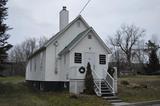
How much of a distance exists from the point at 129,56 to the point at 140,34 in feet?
29.4

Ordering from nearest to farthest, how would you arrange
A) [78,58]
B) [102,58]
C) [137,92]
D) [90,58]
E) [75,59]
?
[137,92], [75,59], [78,58], [90,58], [102,58]

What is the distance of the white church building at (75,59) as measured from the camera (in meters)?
24.2

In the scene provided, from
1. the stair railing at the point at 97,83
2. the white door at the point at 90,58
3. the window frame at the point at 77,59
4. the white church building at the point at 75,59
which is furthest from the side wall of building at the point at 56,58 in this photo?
the stair railing at the point at 97,83

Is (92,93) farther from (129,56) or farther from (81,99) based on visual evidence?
(129,56)

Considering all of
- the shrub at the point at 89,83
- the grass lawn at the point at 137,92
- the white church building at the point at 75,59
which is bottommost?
the grass lawn at the point at 137,92

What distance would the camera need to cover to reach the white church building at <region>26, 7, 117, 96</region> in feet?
79.3

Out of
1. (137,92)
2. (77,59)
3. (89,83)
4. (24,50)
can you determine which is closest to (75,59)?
(77,59)

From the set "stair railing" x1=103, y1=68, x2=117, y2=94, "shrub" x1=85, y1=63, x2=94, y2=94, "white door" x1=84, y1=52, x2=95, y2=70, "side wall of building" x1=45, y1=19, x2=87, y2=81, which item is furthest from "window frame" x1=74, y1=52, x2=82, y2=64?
"stair railing" x1=103, y1=68, x2=117, y2=94

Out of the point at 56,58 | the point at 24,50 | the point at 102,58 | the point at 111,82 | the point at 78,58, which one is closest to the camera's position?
the point at 111,82

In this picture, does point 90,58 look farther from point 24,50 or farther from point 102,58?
point 24,50

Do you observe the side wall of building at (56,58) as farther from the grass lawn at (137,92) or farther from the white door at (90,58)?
the grass lawn at (137,92)

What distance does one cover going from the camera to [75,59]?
2525 centimetres

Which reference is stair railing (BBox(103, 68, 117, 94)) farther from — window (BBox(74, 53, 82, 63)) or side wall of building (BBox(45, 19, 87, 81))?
side wall of building (BBox(45, 19, 87, 81))

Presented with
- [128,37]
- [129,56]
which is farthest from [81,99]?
[128,37]
